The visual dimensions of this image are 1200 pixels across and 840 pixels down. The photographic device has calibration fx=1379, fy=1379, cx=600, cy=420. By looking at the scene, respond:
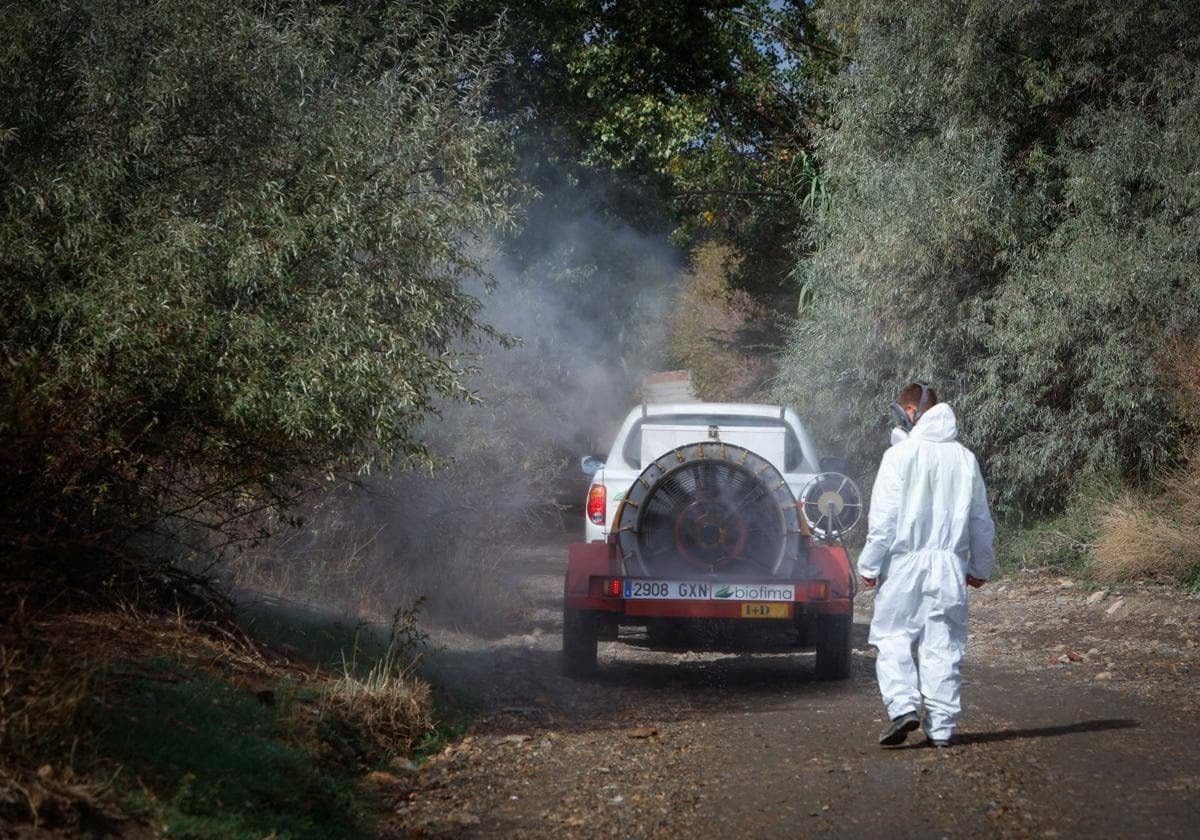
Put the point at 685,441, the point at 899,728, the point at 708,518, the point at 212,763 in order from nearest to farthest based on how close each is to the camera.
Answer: the point at 212,763, the point at 899,728, the point at 708,518, the point at 685,441

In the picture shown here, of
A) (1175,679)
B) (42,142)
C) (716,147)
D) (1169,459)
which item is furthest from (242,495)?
(716,147)

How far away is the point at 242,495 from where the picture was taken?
26.5ft

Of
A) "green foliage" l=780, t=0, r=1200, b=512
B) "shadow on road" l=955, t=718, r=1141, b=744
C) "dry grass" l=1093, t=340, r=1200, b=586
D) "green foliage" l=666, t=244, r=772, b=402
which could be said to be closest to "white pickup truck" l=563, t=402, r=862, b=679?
"shadow on road" l=955, t=718, r=1141, b=744

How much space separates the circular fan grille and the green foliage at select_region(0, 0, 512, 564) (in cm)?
145

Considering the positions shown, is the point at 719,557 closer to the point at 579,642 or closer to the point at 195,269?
the point at 579,642

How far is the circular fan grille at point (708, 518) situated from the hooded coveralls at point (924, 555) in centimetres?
175

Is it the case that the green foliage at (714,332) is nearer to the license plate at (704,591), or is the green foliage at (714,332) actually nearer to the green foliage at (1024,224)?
the green foliage at (1024,224)

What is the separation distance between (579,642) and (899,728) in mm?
2971

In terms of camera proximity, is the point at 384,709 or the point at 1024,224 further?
the point at 1024,224

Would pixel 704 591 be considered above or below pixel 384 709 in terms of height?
above

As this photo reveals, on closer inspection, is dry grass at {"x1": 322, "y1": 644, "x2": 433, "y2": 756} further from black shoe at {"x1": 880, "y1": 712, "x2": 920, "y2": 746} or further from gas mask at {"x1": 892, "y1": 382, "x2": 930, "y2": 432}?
gas mask at {"x1": 892, "y1": 382, "x2": 930, "y2": 432}

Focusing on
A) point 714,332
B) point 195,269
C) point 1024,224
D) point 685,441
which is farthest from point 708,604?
point 714,332

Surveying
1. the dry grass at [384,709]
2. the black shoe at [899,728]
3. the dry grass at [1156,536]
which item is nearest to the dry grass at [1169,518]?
the dry grass at [1156,536]

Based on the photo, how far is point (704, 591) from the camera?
8.84m
